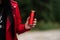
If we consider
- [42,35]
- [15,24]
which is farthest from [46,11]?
[15,24]

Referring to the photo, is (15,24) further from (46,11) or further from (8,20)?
(46,11)

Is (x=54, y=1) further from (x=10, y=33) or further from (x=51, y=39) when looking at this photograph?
(x=10, y=33)

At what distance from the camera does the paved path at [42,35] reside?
38.3 feet

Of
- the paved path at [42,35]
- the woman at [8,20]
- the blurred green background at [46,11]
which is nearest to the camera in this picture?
the woman at [8,20]

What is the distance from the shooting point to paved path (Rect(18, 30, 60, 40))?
38.3ft

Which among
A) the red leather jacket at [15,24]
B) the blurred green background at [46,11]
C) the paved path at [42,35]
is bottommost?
the paved path at [42,35]

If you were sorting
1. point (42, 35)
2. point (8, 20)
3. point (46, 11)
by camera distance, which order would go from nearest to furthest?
point (8, 20), point (42, 35), point (46, 11)

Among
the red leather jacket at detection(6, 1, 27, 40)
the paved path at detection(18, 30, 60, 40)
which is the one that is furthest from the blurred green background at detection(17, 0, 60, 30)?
the red leather jacket at detection(6, 1, 27, 40)

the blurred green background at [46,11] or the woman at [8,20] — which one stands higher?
the woman at [8,20]

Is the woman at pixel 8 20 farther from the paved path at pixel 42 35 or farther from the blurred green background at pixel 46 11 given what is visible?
the blurred green background at pixel 46 11

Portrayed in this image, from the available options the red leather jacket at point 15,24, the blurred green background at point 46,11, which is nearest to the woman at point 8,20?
the red leather jacket at point 15,24

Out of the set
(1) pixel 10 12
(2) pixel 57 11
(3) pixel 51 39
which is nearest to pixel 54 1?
(2) pixel 57 11

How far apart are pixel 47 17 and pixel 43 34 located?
1.91 metres

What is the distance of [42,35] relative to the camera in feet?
40.1
